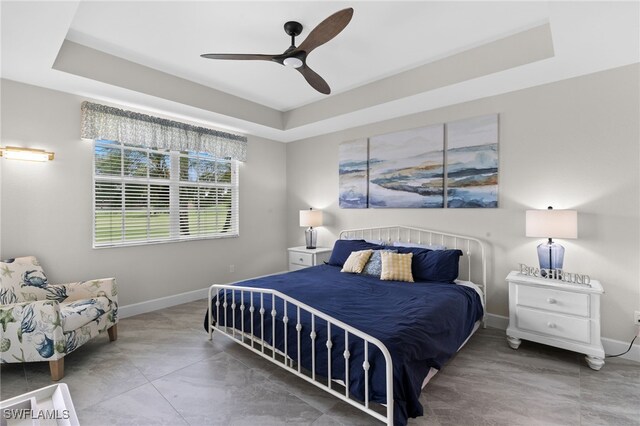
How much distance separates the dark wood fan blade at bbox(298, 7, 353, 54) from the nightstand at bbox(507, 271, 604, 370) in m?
2.64

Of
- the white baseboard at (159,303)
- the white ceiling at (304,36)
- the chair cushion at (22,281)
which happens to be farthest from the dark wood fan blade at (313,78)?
the white baseboard at (159,303)

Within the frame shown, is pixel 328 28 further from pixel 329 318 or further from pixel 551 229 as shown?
pixel 551 229

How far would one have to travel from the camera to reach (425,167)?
386 cm

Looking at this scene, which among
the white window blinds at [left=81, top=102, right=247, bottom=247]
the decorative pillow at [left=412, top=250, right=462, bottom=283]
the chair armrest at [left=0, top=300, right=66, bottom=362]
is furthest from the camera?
the white window blinds at [left=81, top=102, right=247, bottom=247]

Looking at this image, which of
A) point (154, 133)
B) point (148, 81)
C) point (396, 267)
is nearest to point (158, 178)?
point (154, 133)

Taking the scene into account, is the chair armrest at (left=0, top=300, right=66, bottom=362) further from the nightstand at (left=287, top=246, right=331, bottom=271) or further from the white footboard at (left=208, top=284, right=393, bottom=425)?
the nightstand at (left=287, top=246, right=331, bottom=271)

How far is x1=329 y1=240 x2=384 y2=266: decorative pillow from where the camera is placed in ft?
12.9

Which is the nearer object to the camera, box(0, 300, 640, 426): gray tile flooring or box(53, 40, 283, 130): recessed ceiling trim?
box(0, 300, 640, 426): gray tile flooring

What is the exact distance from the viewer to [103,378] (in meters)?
Answer: 2.41

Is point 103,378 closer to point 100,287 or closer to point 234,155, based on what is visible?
point 100,287

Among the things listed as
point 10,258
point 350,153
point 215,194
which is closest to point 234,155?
point 215,194

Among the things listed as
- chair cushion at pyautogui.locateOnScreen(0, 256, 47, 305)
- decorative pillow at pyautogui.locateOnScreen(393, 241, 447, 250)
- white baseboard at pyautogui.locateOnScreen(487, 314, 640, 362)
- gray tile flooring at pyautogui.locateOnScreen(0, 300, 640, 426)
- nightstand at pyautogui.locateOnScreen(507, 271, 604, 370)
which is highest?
decorative pillow at pyautogui.locateOnScreen(393, 241, 447, 250)

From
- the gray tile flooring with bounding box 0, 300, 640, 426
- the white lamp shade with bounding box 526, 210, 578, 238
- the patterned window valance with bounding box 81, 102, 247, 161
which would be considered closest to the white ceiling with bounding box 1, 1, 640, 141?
the patterned window valance with bounding box 81, 102, 247, 161

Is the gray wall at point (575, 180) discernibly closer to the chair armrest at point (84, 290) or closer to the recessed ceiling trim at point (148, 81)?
the recessed ceiling trim at point (148, 81)
